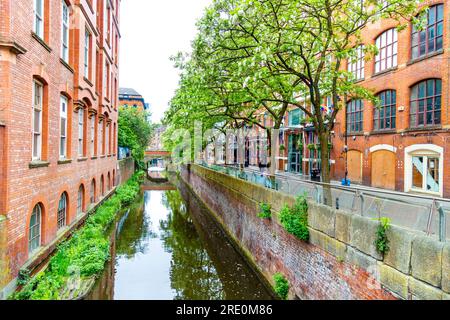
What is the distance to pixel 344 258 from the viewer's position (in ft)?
20.8

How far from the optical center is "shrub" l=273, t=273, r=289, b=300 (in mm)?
8828

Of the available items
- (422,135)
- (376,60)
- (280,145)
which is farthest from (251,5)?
(280,145)

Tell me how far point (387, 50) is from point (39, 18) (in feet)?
59.2

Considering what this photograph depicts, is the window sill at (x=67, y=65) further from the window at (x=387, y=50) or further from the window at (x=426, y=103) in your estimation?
the window at (x=387, y=50)

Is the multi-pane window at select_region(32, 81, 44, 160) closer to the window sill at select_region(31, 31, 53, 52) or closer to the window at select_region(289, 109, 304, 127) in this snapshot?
the window sill at select_region(31, 31, 53, 52)

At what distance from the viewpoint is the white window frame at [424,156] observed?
592 inches

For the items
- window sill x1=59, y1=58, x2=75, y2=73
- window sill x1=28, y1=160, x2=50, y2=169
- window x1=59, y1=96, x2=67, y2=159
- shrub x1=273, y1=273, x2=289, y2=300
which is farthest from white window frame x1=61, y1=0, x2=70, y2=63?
shrub x1=273, y1=273, x2=289, y2=300

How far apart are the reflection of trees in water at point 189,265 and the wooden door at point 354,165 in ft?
37.5

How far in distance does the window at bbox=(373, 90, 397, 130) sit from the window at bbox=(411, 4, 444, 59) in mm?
2612

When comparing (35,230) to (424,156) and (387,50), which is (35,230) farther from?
(387,50)

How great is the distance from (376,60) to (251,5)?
14.5 metres

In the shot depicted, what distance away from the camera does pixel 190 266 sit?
12461mm

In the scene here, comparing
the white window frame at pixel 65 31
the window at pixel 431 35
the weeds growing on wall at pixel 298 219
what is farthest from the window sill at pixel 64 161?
the window at pixel 431 35

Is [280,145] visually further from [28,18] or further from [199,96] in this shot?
[28,18]
